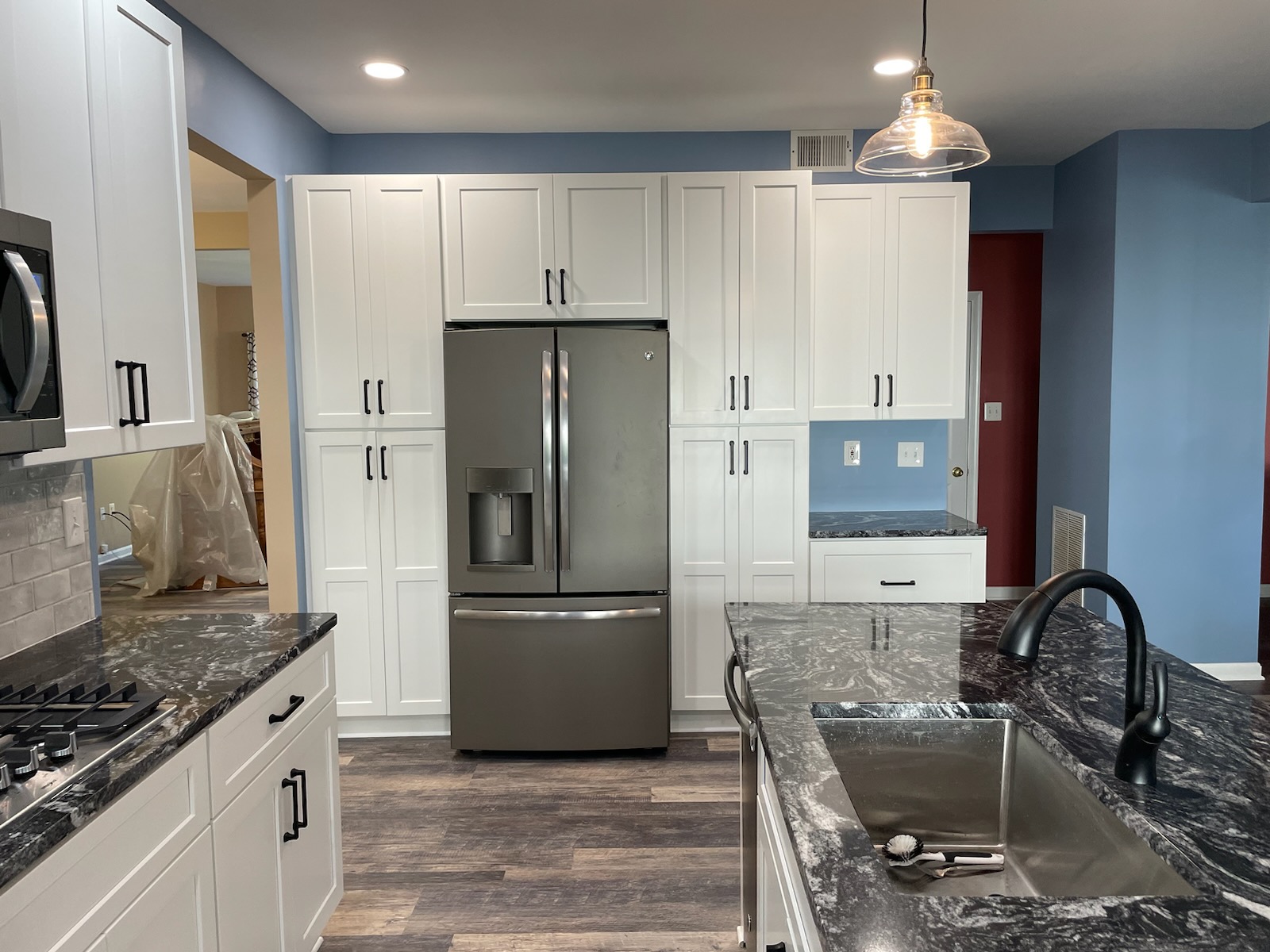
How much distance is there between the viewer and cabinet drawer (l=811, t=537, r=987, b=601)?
3.71 metres

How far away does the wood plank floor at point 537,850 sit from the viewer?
2.40 metres

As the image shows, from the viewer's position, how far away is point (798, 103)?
372 centimetres

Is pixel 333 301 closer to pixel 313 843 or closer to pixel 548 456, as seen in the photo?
pixel 548 456

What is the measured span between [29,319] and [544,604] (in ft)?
7.35

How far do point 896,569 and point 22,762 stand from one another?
3141mm

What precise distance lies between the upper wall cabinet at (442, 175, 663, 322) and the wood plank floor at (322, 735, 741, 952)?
1815mm

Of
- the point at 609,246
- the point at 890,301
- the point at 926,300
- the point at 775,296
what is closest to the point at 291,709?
the point at 609,246

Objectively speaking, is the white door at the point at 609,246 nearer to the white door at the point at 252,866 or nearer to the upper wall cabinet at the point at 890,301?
the upper wall cabinet at the point at 890,301

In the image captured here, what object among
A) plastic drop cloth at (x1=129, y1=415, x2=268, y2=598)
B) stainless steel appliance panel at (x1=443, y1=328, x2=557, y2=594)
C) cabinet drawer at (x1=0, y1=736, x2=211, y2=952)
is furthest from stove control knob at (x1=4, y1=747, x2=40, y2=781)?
plastic drop cloth at (x1=129, y1=415, x2=268, y2=598)

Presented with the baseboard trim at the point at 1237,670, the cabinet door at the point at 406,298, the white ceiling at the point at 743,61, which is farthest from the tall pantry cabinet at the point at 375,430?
the baseboard trim at the point at 1237,670

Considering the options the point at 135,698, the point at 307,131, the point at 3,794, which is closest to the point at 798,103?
the point at 307,131

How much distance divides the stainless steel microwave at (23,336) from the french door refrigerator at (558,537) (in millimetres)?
1909

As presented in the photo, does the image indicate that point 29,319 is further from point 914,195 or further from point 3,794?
point 914,195

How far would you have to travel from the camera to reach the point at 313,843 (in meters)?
2.20
